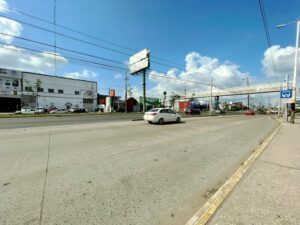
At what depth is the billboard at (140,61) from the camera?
127ft

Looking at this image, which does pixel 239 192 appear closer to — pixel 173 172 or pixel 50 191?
pixel 173 172

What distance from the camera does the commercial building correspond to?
47.4 m

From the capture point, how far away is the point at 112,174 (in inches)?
173

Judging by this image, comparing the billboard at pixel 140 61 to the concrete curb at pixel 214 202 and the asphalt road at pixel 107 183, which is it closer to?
the asphalt road at pixel 107 183

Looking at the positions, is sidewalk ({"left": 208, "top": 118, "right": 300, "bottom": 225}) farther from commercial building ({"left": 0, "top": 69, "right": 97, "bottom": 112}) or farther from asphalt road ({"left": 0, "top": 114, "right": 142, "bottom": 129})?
commercial building ({"left": 0, "top": 69, "right": 97, "bottom": 112})

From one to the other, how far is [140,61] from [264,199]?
132ft

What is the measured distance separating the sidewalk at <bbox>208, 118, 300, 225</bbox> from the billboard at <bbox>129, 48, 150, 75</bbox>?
36.0 metres

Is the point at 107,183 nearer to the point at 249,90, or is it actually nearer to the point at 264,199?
the point at 264,199

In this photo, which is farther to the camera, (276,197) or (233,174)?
(233,174)

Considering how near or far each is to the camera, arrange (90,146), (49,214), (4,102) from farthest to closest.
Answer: (4,102)
(90,146)
(49,214)

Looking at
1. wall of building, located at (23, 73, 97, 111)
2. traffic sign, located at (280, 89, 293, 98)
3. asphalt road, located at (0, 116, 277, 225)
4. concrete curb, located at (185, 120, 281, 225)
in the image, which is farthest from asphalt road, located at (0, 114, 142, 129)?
wall of building, located at (23, 73, 97, 111)

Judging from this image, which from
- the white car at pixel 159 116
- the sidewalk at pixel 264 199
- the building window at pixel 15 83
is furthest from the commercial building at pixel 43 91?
the sidewalk at pixel 264 199

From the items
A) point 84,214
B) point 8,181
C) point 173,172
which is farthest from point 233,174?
point 8,181

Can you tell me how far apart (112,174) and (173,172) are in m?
1.61
